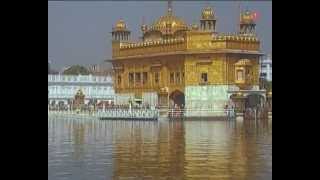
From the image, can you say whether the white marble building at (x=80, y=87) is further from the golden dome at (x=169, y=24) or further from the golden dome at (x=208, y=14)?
the golden dome at (x=208, y=14)

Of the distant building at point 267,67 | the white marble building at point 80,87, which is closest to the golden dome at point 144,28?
the white marble building at point 80,87

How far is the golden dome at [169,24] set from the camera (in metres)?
24.6

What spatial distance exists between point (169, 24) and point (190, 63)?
315 cm

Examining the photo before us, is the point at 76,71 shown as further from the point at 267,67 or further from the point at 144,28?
the point at 267,67

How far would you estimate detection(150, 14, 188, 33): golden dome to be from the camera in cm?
2456

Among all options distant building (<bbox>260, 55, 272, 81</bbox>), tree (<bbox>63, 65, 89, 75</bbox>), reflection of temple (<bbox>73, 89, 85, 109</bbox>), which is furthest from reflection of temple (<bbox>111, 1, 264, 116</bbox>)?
distant building (<bbox>260, 55, 272, 81</bbox>)

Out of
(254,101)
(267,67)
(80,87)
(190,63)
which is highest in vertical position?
(267,67)

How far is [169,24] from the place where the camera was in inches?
977

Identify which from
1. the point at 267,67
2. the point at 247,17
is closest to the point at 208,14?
the point at 247,17

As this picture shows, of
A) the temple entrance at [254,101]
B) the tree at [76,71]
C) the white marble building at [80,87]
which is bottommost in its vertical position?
the temple entrance at [254,101]

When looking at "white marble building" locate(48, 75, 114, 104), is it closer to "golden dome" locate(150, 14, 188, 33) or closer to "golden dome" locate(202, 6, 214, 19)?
"golden dome" locate(150, 14, 188, 33)

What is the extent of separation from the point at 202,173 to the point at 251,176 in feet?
1.15
